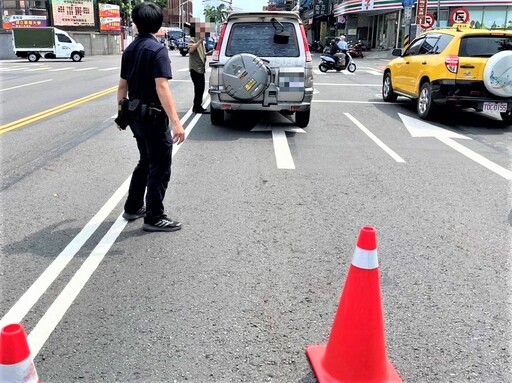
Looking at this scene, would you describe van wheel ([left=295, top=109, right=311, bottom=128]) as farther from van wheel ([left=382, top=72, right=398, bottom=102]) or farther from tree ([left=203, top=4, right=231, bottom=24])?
van wheel ([left=382, top=72, right=398, bottom=102])

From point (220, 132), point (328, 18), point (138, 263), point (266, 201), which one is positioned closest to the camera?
point (138, 263)

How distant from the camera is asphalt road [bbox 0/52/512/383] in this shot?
3041 millimetres

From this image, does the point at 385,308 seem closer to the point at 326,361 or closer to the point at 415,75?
the point at 326,361

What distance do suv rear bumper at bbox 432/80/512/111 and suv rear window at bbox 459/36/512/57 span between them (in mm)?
566

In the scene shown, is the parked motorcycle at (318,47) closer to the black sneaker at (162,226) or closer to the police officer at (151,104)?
the police officer at (151,104)

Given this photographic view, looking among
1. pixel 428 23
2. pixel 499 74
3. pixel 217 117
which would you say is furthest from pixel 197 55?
pixel 428 23

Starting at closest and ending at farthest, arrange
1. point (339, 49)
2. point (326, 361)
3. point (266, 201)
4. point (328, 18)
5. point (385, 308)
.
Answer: point (326, 361) → point (385, 308) → point (266, 201) → point (339, 49) → point (328, 18)

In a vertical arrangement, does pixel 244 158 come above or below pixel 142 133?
below

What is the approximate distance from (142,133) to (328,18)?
58823 millimetres

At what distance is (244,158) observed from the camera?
769 centimetres

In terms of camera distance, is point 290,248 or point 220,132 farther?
point 220,132

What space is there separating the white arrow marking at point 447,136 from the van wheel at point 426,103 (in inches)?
7.1

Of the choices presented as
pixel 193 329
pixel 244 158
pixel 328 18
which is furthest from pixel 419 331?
pixel 328 18

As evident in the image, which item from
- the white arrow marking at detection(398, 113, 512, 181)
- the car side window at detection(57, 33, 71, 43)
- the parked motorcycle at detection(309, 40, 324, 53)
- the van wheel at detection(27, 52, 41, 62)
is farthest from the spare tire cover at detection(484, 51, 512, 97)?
the parked motorcycle at detection(309, 40, 324, 53)
